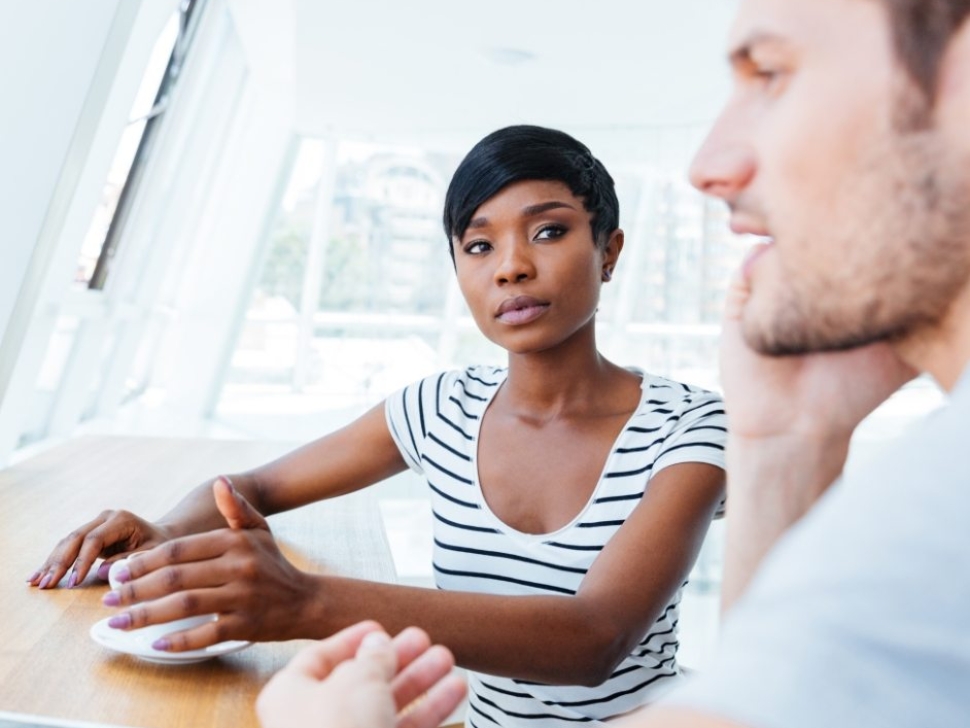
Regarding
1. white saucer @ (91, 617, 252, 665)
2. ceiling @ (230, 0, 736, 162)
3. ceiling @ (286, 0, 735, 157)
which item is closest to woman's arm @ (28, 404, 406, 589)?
white saucer @ (91, 617, 252, 665)

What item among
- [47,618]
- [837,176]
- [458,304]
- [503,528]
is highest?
[458,304]

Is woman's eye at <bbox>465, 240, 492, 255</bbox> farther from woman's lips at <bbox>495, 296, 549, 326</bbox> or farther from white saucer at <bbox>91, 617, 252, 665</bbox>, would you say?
white saucer at <bbox>91, 617, 252, 665</bbox>

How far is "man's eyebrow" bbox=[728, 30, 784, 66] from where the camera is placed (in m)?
→ 0.66

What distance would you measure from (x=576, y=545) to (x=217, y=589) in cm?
60

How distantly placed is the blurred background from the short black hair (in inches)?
40.5

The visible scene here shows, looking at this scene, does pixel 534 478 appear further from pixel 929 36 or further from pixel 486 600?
pixel 929 36

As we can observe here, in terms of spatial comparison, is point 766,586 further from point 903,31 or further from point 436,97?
point 436,97

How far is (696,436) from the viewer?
144 centimetres

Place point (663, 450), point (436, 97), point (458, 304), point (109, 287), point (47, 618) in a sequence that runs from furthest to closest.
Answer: point (458, 304) → point (436, 97) → point (109, 287) → point (663, 450) → point (47, 618)

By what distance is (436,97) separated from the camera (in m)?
7.89

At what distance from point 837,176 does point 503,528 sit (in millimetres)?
1014

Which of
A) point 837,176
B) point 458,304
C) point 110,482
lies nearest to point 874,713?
point 837,176

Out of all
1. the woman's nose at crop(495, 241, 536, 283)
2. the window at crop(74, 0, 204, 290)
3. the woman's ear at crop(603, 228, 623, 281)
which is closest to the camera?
the woman's nose at crop(495, 241, 536, 283)

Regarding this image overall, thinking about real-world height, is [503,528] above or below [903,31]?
below
